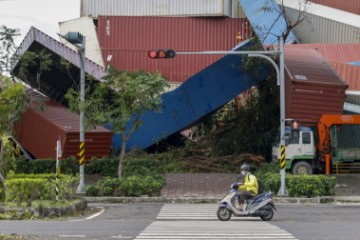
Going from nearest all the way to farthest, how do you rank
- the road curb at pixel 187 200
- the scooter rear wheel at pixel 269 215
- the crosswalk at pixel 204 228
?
the crosswalk at pixel 204 228, the scooter rear wheel at pixel 269 215, the road curb at pixel 187 200

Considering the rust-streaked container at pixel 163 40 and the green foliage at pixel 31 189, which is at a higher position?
the rust-streaked container at pixel 163 40

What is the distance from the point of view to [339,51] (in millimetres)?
39594

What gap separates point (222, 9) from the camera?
4497 centimetres

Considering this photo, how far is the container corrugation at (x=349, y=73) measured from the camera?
3594cm

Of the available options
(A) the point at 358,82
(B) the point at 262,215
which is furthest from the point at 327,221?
(A) the point at 358,82

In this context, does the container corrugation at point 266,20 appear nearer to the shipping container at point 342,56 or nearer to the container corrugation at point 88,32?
the shipping container at point 342,56

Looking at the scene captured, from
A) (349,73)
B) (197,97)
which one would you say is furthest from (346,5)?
(197,97)

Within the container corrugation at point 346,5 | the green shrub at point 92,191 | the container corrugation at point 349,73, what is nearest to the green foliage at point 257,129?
the container corrugation at point 349,73

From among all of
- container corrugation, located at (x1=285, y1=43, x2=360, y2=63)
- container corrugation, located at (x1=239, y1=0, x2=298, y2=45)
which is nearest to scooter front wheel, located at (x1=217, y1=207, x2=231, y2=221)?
container corrugation, located at (x1=239, y1=0, x2=298, y2=45)

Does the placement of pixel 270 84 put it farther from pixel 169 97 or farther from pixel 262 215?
pixel 262 215

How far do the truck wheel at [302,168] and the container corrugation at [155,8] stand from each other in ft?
53.4

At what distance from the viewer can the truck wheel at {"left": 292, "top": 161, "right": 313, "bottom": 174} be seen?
103ft

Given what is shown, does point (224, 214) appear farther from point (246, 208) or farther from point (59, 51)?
point (59, 51)

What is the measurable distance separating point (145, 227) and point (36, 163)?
693 inches
